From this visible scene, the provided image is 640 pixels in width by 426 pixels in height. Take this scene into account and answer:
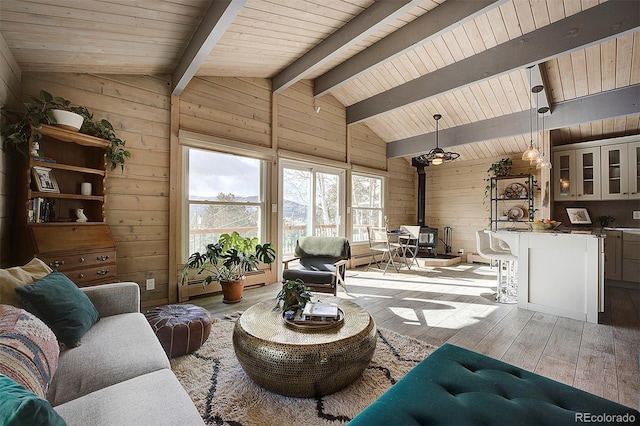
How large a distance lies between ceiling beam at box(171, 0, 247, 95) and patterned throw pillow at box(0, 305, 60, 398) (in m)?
2.30

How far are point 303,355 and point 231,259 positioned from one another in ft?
7.08

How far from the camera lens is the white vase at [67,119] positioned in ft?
8.04

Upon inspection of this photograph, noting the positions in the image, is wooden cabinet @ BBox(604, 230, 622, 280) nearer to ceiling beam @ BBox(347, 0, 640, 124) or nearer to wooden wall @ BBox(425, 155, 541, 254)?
wooden wall @ BBox(425, 155, 541, 254)

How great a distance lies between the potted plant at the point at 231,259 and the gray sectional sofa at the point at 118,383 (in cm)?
158

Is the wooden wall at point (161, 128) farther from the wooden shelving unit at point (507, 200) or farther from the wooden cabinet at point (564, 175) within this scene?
the wooden cabinet at point (564, 175)

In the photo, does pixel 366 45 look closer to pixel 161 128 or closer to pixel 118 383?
pixel 161 128

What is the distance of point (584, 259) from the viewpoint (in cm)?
303

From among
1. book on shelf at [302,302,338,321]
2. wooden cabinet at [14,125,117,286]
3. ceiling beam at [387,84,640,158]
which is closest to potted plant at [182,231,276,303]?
wooden cabinet at [14,125,117,286]

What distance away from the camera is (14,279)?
61.3 inches

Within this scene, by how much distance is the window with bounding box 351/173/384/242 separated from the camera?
6.21 meters

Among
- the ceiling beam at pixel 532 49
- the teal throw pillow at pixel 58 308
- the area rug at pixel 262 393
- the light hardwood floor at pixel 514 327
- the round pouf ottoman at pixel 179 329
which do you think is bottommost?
the light hardwood floor at pixel 514 327

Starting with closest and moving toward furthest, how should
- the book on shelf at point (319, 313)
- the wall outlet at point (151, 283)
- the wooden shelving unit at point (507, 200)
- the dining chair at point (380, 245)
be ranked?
the book on shelf at point (319, 313)
the wall outlet at point (151, 283)
the dining chair at point (380, 245)
the wooden shelving unit at point (507, 200)

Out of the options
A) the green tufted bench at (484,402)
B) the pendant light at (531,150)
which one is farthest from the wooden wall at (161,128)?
the green tufted bench at (484,402)

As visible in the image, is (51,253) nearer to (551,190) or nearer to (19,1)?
(19,1)
